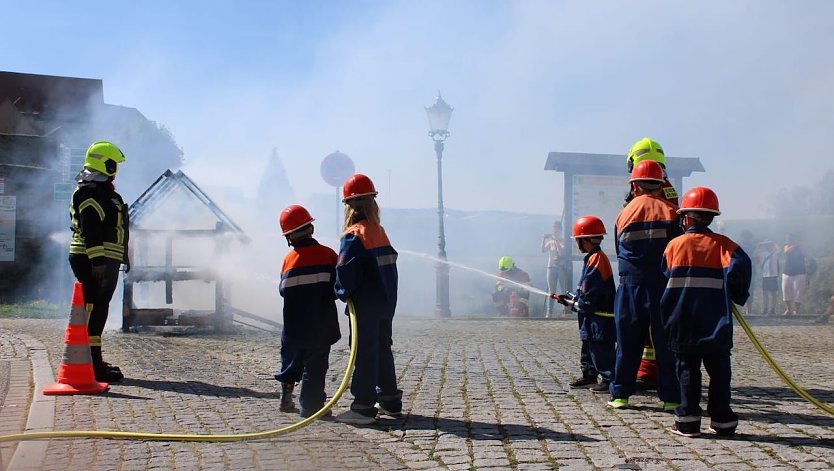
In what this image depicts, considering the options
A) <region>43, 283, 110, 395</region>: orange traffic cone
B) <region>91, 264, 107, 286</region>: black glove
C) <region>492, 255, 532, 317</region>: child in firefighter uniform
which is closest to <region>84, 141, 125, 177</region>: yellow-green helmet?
<region>91, 264, 107, 286</region>: black glove

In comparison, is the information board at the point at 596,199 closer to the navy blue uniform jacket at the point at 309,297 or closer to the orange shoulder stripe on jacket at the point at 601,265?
the orange shoulder stripe on jacket at the point at 601,265

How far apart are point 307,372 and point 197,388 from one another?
1.53 meters

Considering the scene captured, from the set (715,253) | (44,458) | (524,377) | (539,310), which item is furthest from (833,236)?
(44,458)

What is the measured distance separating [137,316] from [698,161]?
40.8ft

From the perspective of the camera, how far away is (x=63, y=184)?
59.0ft

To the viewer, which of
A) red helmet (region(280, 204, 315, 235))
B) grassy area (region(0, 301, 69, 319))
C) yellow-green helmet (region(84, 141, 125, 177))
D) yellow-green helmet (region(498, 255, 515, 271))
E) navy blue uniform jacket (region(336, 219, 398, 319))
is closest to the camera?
navy blue uniform jacket (region(336, 219, 398, 319))

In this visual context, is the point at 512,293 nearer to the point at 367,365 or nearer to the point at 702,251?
the point at 367,365

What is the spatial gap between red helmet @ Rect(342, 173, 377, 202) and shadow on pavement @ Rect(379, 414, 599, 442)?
1.51 meters

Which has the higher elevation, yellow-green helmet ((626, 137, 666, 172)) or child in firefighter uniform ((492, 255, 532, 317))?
yellow-green helmet ((626, 137, 666, 172))

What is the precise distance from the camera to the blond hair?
5.51 metres

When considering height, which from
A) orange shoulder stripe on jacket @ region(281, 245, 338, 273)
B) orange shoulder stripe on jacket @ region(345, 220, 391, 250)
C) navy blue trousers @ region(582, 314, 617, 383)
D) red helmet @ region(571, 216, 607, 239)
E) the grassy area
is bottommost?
the grassy area

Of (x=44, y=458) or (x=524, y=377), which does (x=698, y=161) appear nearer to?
(x=524, y=377)

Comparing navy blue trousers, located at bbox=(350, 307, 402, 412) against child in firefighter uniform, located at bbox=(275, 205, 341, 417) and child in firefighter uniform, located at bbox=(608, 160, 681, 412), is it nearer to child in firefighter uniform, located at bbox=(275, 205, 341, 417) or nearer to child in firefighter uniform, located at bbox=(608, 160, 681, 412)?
child in firefighter uniform, located at bbox=(275, 205, 341, 417)

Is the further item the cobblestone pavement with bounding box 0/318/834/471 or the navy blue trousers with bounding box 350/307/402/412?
the navy blue trousers with bounding box 350/307/402/412
